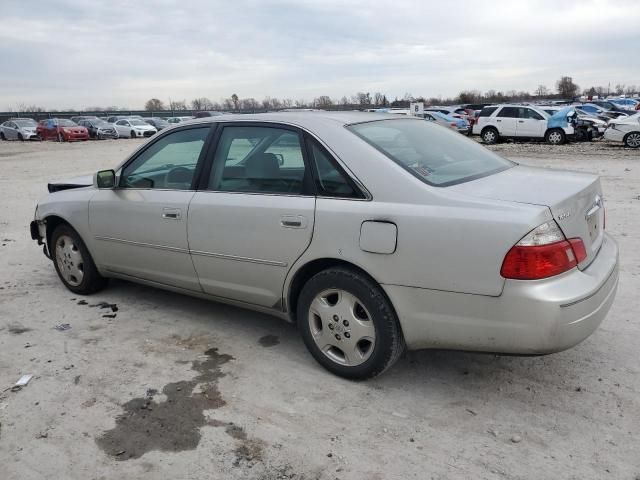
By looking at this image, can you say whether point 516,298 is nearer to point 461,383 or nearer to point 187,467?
point 461,383

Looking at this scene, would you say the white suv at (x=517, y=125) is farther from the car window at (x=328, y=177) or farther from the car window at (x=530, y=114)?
the car window at (x=328, y=177)

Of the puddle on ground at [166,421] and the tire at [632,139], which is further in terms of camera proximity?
the tire at [632,139]

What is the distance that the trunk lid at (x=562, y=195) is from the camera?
294 cm

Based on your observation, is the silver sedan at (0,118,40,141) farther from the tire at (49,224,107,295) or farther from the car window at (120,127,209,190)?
the car window at (120,127,209,190)

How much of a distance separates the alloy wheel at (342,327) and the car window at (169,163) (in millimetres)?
1415

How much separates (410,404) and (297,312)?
91 centimetres

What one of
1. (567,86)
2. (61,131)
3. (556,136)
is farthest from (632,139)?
(567,86)

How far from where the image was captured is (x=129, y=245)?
14.8 feet

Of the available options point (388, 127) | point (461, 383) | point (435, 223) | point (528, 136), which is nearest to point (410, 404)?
point (461, 383)

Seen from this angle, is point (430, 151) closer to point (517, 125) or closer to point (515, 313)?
point (515, 313)

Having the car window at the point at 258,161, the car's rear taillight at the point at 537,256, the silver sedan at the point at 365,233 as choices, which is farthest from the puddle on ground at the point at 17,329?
the car's rear taillight at the point at 537,256

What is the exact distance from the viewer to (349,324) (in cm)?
334

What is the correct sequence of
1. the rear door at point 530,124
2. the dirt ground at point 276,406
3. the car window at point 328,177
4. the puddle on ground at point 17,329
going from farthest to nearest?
the rear door at point 530,124 → the puddle on ground at point 17,329 → the car window at point 328,177 → the dirt ground at point 276,406

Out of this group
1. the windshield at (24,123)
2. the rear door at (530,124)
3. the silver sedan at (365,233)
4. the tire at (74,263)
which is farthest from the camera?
the windshield at (24,123)
